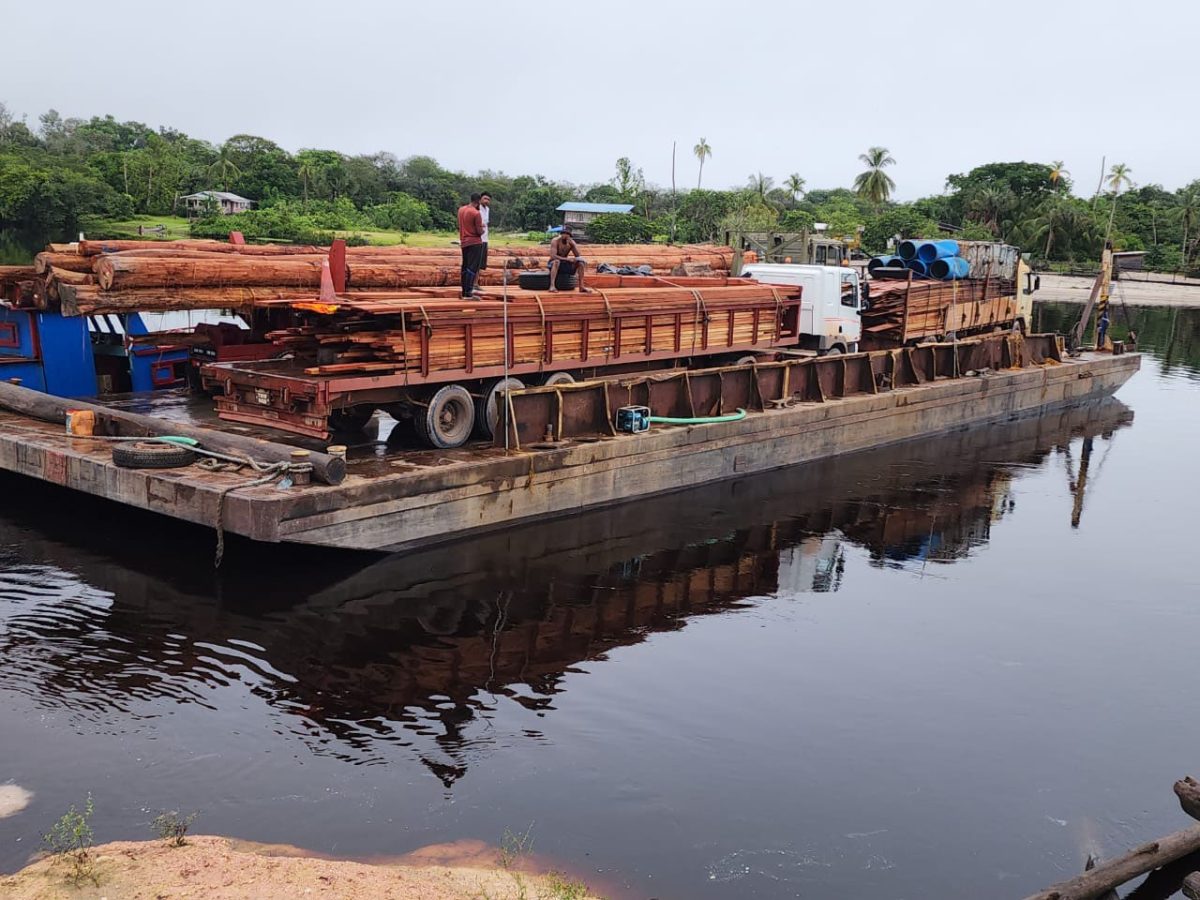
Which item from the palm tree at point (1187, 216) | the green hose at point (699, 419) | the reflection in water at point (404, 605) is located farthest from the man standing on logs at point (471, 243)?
the palm tree at point (1187, 216)

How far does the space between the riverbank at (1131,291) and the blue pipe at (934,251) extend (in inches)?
1633

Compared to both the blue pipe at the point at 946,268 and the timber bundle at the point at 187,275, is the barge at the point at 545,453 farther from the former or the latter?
the blue pipe at the point at 946,268

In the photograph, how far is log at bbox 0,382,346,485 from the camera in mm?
12945

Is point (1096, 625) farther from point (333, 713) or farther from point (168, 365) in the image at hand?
point (168, 365)

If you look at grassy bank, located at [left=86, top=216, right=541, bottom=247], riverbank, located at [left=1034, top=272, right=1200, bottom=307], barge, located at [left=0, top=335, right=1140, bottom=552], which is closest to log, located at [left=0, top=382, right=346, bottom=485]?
barge, located at [left=0, top=335, right=1140, bottom=552]

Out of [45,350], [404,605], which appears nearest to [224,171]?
[45,350]

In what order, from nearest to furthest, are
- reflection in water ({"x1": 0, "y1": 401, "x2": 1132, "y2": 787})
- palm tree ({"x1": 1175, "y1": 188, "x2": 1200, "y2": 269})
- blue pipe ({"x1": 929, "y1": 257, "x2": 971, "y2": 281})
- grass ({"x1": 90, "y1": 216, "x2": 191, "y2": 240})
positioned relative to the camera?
reflection in water ({"x1": 0, "y1": 401, "x2": 1132, "y2": 787}), blue pipe ({"x1": 929, "y1": 257, "x2": 971, "y2": 281}), grass ({"x1": 90, "y1": 216, "x2": 191, "y2": 240}), palm tree ({"x1": 1175, "y1": 188, "x2": 1200, "y2": 269})

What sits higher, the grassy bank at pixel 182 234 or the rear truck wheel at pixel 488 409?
the grassy bank at pixel 182 234

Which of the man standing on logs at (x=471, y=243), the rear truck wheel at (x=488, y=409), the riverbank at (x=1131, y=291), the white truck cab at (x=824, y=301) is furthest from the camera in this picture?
the riverbank at (x=1131, y=291)

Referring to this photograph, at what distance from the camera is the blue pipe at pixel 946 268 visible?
27.9 m

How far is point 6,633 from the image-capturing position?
37.1 feet

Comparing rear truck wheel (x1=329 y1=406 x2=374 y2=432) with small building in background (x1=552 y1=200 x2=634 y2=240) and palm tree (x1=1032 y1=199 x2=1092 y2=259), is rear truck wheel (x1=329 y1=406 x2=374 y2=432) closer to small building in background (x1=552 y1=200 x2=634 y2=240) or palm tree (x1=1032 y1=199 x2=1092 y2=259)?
small building in background (x1=552 y1=200 x2=634 y2=240)

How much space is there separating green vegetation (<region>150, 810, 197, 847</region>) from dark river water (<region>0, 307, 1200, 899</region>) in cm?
14

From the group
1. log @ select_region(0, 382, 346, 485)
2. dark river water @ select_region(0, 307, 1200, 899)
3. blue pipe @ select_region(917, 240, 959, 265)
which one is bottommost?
dark river water @ select_region(0, 307, 1200, 899)
